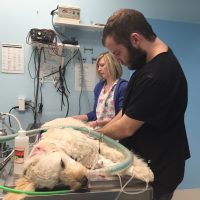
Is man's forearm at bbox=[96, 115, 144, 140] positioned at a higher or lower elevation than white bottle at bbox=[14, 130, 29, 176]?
higher

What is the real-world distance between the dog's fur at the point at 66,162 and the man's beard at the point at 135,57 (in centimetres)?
43

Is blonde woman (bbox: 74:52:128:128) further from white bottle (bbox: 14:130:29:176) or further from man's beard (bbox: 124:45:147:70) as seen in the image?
white bottle (bbox: 14:130:29:176)

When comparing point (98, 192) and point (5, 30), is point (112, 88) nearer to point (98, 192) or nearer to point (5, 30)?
point (5, 30)

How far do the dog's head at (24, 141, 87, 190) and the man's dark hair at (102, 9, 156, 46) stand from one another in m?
0.64

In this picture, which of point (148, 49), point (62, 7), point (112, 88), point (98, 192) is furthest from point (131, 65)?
point (62, 7)

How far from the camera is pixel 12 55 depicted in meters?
3.07

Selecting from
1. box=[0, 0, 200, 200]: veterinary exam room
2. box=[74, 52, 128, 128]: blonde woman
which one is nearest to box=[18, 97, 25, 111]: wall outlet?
box=[0, 0, 200, 200]: veterinary exam room

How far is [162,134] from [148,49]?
40 cm

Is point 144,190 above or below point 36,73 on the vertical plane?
above

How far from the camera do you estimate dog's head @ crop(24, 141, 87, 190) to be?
36.3 inches

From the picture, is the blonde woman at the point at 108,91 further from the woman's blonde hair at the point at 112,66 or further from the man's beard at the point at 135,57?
the man's beard at the point at 135,57

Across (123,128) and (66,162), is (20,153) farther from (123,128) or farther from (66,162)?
(123,128)

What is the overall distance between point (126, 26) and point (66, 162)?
0.70 metres

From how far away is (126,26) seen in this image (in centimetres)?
134
